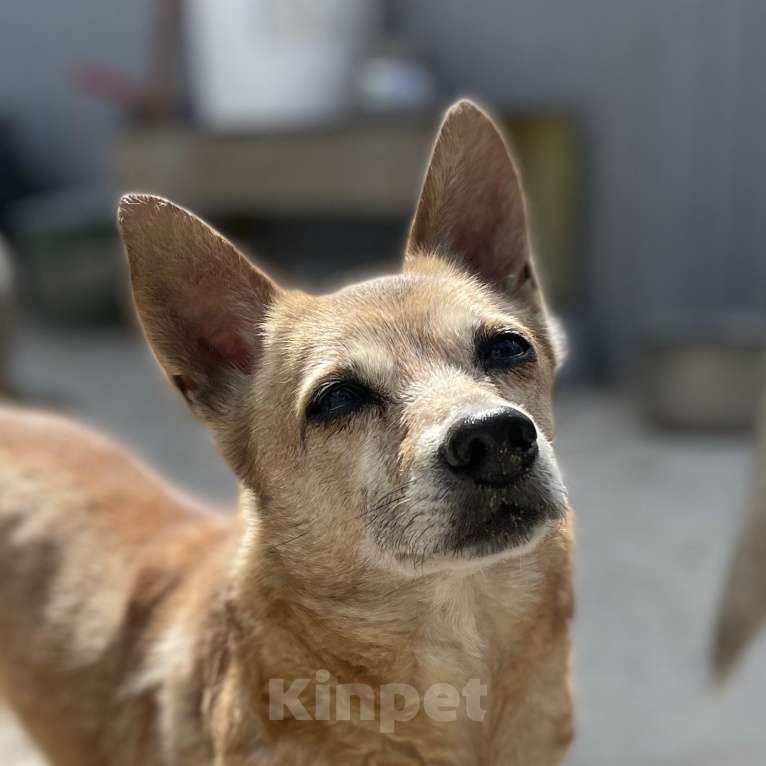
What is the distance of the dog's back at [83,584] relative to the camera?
6.78 ft

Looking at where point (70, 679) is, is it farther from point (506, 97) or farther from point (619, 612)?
point (506, 97)

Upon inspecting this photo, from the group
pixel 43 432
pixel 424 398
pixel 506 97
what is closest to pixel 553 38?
pixel 506 97

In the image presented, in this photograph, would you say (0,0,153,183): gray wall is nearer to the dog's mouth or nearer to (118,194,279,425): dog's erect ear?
(118,194,279,425): dog's erect ear

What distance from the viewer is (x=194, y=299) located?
6.15 feet

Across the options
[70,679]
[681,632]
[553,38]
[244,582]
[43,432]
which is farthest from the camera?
[553,38]

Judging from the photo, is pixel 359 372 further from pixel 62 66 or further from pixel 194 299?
pixel 62 66

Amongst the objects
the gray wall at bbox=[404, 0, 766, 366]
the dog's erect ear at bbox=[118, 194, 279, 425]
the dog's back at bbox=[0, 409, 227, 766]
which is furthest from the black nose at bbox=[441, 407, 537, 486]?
the gray wall at bbox=[404, 0, 766, 366]

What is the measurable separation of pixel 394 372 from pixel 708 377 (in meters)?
3.62

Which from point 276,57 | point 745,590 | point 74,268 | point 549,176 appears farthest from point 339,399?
point 74,268

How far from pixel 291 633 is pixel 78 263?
627 centimetres

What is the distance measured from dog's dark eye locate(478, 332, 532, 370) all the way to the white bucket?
438 cm

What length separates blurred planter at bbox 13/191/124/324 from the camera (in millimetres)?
7531

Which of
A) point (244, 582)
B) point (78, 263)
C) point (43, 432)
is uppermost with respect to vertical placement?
point (244, 582)

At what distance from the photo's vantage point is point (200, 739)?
185cm
